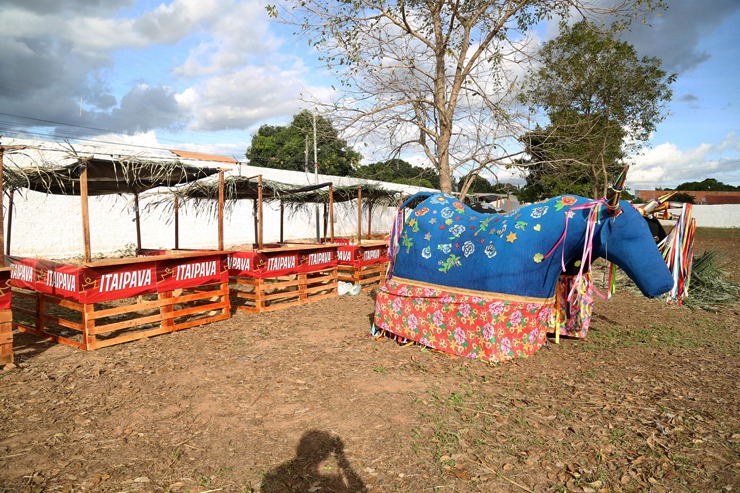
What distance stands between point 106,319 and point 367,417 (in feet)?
20.6

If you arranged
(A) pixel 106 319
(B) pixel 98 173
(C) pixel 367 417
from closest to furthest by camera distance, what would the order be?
(C) pixel 367 417
(B) pixel 98 173
(A) pixel 106 319

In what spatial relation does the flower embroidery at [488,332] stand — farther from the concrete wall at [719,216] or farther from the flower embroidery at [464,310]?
the concrete wall at [719,216]

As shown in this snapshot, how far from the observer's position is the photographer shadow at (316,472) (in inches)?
126

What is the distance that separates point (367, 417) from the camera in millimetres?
4305

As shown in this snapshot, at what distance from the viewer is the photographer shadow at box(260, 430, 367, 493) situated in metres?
3.20

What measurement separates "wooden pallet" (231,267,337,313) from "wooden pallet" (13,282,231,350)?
59 centimetres

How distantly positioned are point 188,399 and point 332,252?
631cm

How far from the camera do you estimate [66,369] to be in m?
5.66

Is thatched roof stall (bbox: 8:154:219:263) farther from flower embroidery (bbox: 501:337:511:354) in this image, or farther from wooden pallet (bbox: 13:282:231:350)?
flower embroidery (bbox: 501:337:511:354)

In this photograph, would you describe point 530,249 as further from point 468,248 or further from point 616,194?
point 616,194

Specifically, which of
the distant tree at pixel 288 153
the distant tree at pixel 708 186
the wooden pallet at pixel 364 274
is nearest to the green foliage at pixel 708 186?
the distant tree at pixel 708 186

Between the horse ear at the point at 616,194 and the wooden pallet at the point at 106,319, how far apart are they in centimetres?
633

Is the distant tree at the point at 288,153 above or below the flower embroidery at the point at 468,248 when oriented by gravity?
above

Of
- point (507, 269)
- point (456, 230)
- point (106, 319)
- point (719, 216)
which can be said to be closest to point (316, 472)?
point (507, 269)
